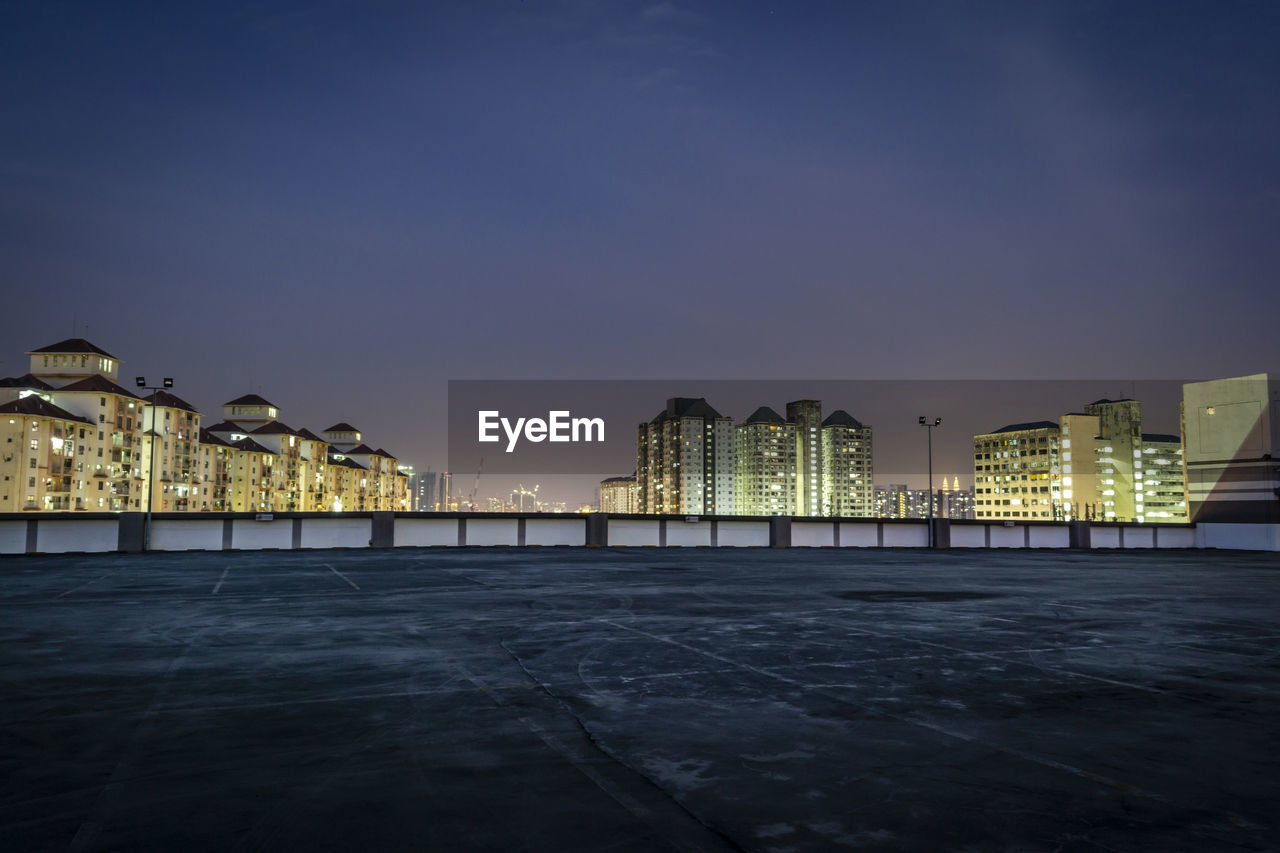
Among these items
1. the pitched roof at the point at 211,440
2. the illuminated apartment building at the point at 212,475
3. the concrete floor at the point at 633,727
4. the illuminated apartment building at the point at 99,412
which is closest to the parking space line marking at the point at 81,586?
the concrete floor at the point at 633,727

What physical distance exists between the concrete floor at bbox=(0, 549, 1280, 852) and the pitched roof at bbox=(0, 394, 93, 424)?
13950cm

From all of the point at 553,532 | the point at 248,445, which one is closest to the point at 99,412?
the point at 248,445

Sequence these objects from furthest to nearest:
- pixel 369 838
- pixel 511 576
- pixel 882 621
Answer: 1. pixel 511 576
2. pixel 882 621
3. pixel 369 838

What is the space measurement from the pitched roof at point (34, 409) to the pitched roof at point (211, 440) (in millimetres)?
45580

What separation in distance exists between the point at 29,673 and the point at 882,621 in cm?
1219

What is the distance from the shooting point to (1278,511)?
158 feet

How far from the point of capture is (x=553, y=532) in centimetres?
4119

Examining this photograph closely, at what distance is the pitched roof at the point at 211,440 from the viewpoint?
601 ft

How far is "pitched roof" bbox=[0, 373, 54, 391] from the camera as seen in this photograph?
A: 139000 millimetres

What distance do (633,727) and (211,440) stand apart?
20294 centimetres

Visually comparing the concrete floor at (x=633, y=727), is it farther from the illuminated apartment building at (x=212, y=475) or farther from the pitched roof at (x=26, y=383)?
the illuminated apartment building at (x=212, y=475)

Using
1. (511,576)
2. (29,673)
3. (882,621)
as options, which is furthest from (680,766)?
(511,576)

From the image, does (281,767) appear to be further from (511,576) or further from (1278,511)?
(1278,511)

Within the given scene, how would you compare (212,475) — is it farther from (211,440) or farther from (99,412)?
(99,412)
